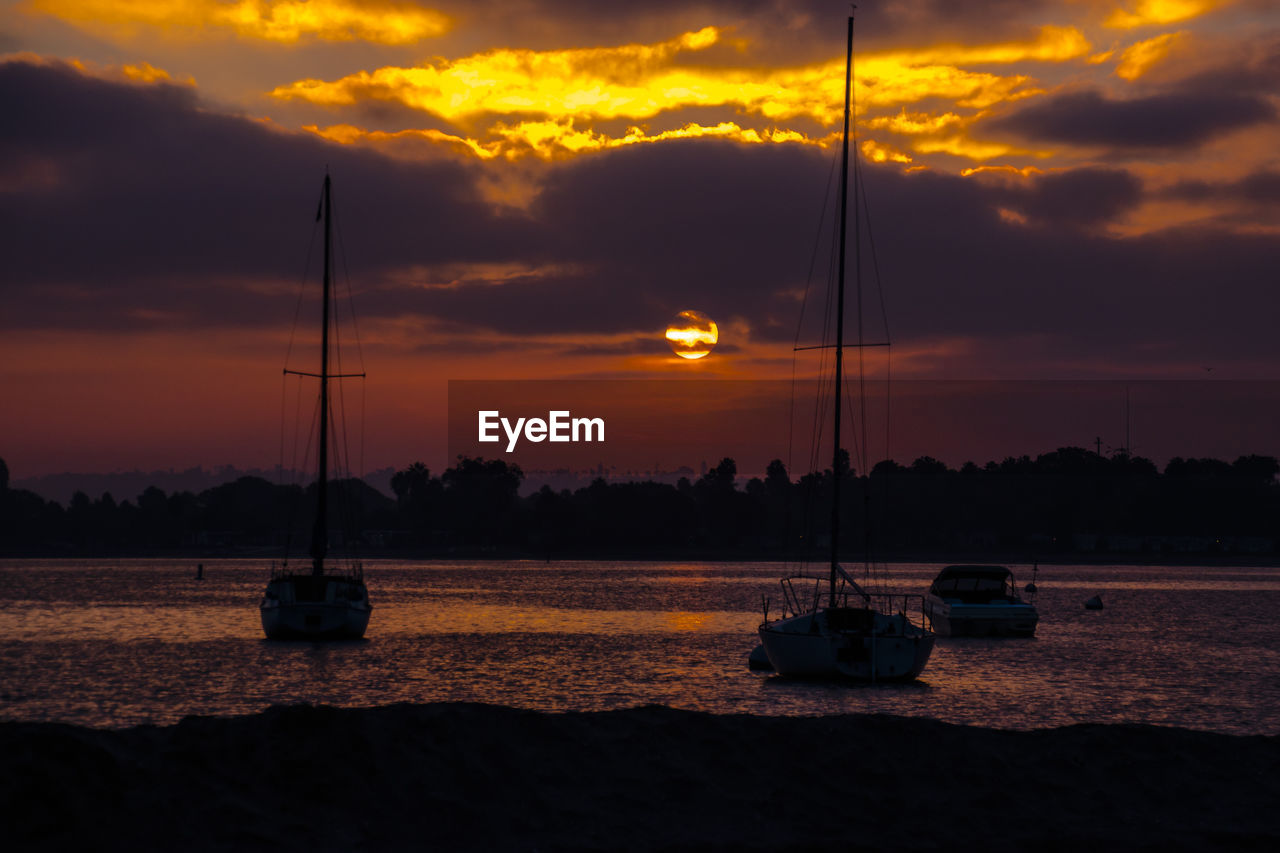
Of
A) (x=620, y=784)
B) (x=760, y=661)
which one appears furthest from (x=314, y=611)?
(x=620, y=784)

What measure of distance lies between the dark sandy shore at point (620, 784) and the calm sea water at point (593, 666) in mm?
18904

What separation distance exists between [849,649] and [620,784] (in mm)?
28197

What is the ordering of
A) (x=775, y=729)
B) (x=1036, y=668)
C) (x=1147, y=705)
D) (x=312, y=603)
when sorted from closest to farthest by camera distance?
(x=775, y=729) → (x=1147, y=705) → (x=1036, y=668) → (x=312, y=603)

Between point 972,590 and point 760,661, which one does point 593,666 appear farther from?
point 972,590

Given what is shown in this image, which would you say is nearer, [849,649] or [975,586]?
[849,649]

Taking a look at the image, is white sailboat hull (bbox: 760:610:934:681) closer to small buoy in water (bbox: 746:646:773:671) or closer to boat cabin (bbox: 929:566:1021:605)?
small buoy in water (bbox: 746:646:773:671)

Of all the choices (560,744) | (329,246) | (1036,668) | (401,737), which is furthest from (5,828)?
(329,246)

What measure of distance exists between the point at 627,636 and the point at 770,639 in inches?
1231

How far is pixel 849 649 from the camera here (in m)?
42.8

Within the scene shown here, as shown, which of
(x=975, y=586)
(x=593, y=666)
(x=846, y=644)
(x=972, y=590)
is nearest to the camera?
(x=846, y=644)

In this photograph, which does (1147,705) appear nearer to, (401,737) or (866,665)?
(866,665)

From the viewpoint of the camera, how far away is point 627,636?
74.7 meters

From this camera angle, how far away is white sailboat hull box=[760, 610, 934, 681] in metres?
42.8

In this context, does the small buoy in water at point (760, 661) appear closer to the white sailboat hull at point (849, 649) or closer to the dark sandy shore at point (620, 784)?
the white sailboat hull at point (849, 649)
